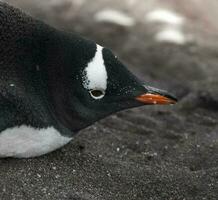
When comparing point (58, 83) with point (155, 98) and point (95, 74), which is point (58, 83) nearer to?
point (95, 74)

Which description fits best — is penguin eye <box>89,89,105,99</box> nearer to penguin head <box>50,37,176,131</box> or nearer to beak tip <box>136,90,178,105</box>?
penguin head <box>50,37,176,131</box>

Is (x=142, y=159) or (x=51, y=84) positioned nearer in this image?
(x=51, y=84)

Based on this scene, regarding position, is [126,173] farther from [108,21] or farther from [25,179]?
[108,21]

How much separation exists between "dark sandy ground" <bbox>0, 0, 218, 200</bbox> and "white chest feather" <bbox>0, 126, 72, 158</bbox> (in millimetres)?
48

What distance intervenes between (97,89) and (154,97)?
0.24 m

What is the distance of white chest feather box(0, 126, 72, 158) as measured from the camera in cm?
210

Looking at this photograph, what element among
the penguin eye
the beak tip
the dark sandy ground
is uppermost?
the beak tip

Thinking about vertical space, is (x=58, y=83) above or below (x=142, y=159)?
above

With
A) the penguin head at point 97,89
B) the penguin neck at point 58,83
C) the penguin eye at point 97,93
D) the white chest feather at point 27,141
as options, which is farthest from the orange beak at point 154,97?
the white chest feather at point 27,141

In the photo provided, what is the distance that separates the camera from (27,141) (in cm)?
214

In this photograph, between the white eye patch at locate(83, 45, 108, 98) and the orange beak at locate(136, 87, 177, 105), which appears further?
the orange beak at locate(136, 87, 177, 105)

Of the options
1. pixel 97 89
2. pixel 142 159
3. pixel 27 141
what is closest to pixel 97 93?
pixel 97 89

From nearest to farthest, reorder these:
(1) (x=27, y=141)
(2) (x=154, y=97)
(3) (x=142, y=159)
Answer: (1) (x=27, y=141)
(2) (x=154, y=97)
(3) (x=142, y=159)

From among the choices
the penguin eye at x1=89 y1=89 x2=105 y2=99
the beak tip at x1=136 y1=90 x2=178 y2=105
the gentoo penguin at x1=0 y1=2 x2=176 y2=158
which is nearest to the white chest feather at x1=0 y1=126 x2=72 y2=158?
the gentoo penguin at x1=0 y1=2 x2=176 y2=158
